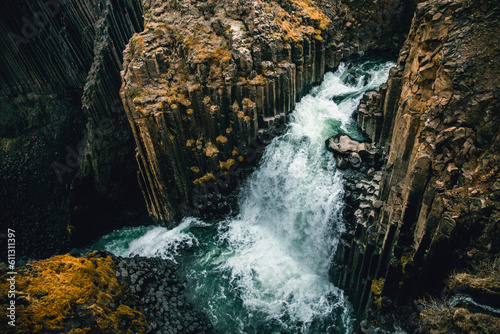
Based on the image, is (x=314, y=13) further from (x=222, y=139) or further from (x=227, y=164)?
(x=227, y=164)

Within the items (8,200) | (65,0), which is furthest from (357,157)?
(8,200)

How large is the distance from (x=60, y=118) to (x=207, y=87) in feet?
48.9

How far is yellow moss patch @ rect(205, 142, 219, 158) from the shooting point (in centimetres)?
1785

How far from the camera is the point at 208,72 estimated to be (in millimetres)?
16938

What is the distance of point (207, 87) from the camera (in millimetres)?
17016

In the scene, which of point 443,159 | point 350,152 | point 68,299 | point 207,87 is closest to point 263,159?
point 350,152

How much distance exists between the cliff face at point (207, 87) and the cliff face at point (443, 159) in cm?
832

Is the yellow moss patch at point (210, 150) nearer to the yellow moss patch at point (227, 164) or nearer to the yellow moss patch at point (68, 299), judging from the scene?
the yellow moss patch at point (227, 164)

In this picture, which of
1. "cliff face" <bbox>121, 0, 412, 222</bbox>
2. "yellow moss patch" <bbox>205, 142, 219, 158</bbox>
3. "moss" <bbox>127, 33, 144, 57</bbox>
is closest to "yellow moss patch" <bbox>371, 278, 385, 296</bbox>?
"cliff face" <bbox>121, 0, 412, 222</bbox>

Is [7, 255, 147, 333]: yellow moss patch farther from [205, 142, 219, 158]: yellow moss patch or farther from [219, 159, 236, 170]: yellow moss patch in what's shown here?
[219, 159, 236, 170]: yellow moss patch

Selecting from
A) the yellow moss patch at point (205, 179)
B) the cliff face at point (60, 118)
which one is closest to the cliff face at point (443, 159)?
the yellow moss patch at point (205, 179)

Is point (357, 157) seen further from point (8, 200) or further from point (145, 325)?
point (8, 200)

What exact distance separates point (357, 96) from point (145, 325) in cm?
1851

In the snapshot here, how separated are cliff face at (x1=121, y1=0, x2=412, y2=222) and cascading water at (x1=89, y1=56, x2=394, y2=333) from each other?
5.59 feet
